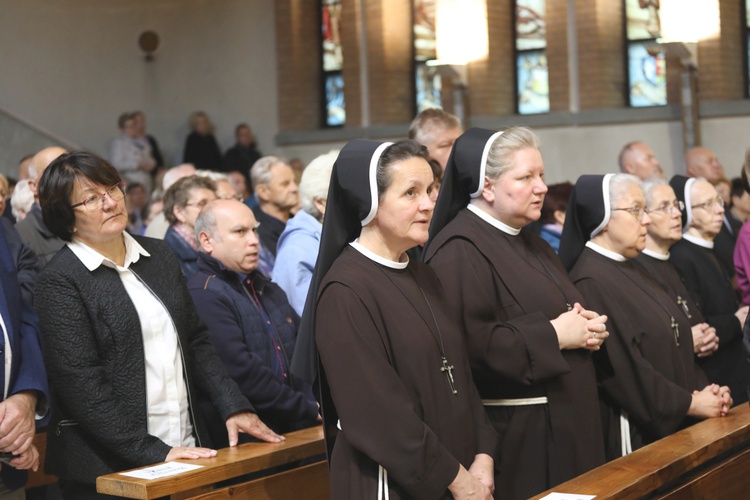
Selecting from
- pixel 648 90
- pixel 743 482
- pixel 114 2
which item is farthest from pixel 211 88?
pixel 743 482

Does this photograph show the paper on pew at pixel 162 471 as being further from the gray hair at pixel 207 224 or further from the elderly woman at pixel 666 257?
the elderly woman at pixel 666 257

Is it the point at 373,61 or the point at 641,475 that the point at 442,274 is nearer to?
the point at 641,475

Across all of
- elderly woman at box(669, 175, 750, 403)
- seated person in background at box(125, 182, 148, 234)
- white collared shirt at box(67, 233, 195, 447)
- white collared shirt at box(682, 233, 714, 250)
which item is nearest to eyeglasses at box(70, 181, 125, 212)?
white collared shirt at box(67, 233, 195, 447)

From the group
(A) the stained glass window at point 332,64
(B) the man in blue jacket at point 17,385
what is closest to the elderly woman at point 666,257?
(B) the man in blue jacket at point 17,385

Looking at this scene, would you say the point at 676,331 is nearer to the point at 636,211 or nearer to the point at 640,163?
the point at 636,211

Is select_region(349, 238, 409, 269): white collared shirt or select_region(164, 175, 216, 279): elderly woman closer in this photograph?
select_region(349, 238, 409, 269): white collared shirt

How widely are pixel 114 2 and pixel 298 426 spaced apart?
10550 millimetres

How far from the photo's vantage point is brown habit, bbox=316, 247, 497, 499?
304 cm

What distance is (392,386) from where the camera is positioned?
10.2 ft

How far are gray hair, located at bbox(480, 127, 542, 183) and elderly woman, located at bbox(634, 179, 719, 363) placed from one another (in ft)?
4.56

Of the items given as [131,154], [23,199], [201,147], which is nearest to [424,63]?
[201,147]

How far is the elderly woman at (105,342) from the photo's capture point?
3.58 metres

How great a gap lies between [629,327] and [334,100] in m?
9.52

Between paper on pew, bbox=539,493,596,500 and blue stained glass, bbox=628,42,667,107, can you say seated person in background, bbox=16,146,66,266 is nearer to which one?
paper on pew, bbox=539,493,596,500
